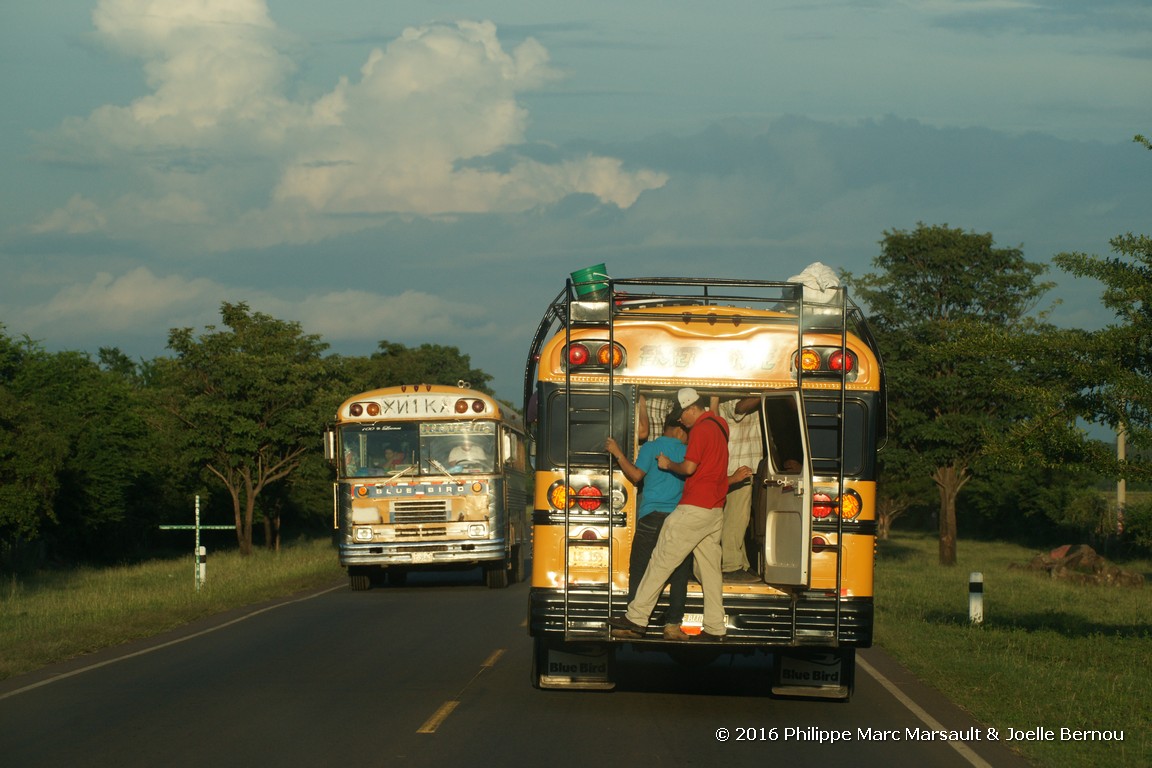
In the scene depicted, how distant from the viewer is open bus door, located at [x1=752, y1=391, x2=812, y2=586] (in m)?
9.66

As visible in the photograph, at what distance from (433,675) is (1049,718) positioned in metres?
5.41

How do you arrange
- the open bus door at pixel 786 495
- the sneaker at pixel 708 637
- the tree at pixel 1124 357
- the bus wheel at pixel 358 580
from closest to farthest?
the open bus door at pixel 786 495 → the sneaker at pixel 708 637 → the tree at pixel 1124 357 → the bus wheel at pixel 358 580

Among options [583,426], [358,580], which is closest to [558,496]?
[583,426]

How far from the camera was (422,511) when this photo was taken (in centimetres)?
2311

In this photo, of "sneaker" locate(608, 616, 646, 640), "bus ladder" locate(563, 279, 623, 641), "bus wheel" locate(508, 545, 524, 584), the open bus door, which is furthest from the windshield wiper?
"sneaker" locate(608, 616, 646, 640)

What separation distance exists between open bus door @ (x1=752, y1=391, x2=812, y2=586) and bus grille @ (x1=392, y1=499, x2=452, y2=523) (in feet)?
42.8

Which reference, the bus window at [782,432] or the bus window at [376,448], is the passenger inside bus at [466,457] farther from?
the bus window at [782,432]

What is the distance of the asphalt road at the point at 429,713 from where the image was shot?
28.8 ft

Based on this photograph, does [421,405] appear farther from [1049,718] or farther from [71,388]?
[71,388]

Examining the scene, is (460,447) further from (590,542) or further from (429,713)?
(590,542)

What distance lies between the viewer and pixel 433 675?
1244cm

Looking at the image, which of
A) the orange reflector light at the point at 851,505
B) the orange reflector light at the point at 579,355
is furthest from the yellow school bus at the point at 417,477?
the orange reflector light at the point at 851,505

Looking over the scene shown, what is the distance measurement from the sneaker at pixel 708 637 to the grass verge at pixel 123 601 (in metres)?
7.22

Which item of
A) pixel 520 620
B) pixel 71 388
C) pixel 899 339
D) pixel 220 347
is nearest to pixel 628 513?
pixel 520 620
